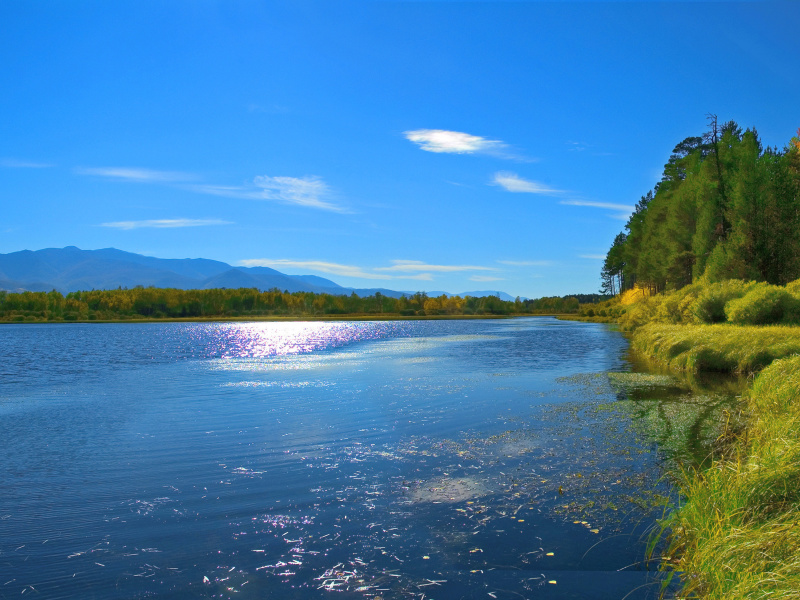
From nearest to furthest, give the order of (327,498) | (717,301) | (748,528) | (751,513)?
(748,528), (751,513), (327,498), (717,301)

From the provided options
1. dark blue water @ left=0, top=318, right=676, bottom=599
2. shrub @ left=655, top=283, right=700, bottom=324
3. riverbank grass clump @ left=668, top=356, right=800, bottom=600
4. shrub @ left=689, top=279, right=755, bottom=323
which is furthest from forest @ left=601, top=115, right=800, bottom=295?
riverbank grass clump @ left=668, top=356, right=800, bottom=600

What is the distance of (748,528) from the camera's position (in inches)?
254

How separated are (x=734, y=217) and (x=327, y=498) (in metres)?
41.7

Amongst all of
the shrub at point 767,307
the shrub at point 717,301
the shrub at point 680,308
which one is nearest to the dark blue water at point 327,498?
the shrub at point 767,307

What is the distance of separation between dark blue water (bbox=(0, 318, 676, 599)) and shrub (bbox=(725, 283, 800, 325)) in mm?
12399

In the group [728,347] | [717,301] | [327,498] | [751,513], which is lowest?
[327,498]

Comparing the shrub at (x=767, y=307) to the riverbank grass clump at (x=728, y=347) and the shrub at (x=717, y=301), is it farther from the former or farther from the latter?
the shrub at (x=717, y=301)

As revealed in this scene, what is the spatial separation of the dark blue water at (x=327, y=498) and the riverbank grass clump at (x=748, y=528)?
83cm

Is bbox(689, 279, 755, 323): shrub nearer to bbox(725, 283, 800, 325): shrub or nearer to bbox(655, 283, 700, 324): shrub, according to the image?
bbox(655, 283, 700, 324): shrub

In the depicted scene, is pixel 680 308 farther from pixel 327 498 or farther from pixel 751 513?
pixel 327 498

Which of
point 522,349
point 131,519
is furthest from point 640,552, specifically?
point 522,349

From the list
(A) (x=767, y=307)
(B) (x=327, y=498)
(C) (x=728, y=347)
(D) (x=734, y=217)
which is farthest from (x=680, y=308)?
(B) (x=327, y=498)

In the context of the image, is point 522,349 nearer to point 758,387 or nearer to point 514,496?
point 758,387

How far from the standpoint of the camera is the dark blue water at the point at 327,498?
7.38 m
